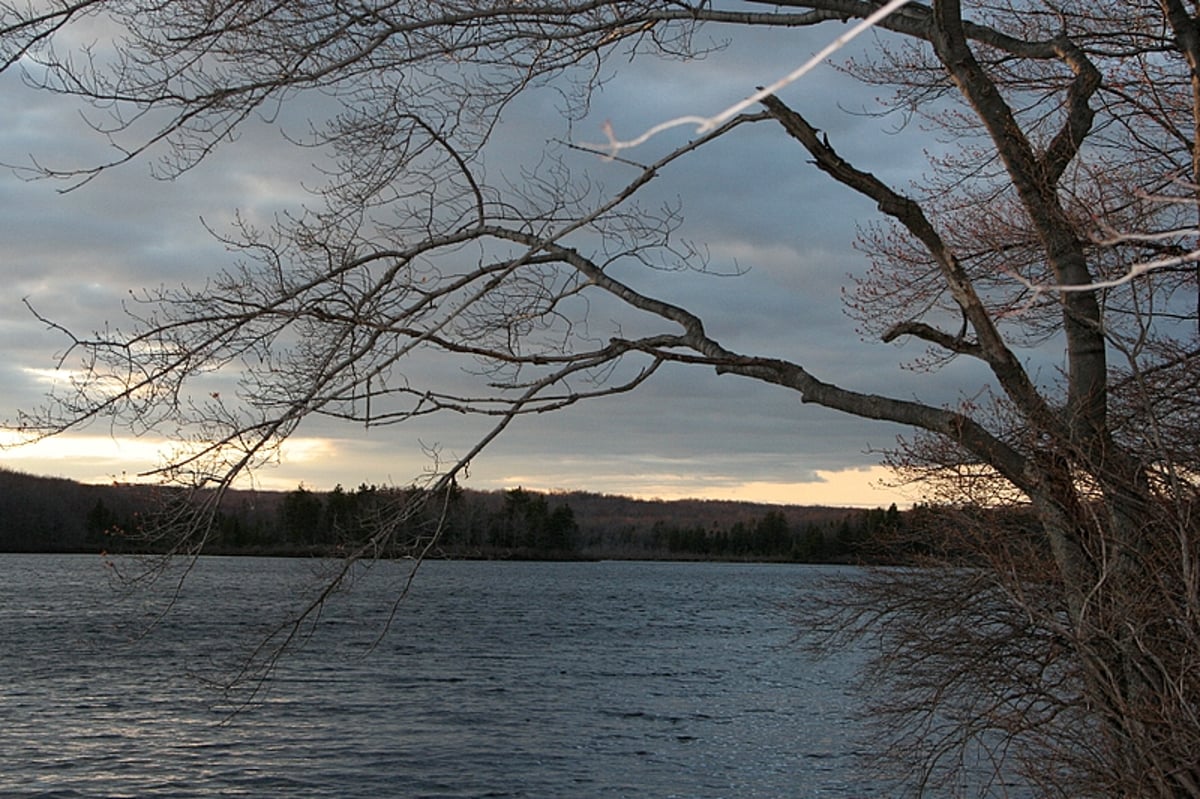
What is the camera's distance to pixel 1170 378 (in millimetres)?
10281

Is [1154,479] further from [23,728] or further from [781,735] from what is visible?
[23,728]

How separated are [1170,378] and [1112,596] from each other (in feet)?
10.1

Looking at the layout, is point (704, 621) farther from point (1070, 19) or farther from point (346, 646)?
point (1070, 19)

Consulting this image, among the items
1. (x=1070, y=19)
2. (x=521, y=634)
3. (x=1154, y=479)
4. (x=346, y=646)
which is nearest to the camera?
(x=1154, y=479)

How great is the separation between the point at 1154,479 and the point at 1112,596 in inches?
47.1

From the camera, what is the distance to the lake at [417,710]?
19.6 metres

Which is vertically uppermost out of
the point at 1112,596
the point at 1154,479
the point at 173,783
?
the point at 1154,479

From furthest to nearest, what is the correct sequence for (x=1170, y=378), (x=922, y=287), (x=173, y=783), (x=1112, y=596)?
(x=173, y=783) → (x=922, y=287) → (x=1170, y=378) → (x=1112, y=596)

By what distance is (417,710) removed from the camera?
2823cm

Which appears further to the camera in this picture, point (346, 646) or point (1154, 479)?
point (346, 646)

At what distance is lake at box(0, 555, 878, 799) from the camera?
64.4ft

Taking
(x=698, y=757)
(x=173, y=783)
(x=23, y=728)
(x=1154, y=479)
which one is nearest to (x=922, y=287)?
(x=1154, y=479)

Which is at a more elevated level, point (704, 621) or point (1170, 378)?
point (1170, 378)

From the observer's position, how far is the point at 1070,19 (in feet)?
38.3
